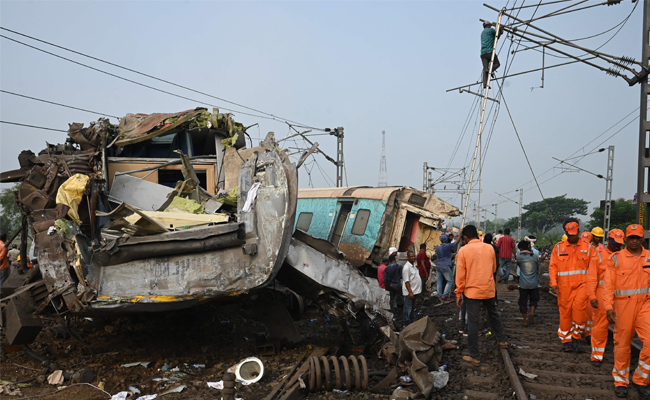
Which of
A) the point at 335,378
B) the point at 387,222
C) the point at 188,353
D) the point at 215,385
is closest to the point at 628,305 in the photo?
the point at 335,378

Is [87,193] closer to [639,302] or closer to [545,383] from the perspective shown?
[545,383]

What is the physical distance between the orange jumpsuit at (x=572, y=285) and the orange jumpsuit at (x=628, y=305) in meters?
1.25

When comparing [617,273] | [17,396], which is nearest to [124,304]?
[17,396]

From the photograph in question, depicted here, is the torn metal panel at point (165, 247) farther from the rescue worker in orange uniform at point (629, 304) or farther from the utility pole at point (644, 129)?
the utility pole at point (644, 129)

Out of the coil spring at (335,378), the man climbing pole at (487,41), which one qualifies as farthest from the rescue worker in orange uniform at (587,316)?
the man climbing pole at (487,41)

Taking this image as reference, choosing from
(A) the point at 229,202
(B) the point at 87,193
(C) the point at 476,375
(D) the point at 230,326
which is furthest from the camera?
(D) the point at 230,326

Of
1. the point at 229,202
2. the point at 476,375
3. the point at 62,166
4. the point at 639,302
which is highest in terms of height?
the point at 62,166

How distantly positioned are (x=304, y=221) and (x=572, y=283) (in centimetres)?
969

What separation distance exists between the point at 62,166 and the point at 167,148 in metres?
2.77

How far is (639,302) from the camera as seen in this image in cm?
443

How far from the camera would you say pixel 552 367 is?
5336 millimetres

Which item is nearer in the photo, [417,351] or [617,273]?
[617,273]

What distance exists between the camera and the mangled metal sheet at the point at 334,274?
603 cm

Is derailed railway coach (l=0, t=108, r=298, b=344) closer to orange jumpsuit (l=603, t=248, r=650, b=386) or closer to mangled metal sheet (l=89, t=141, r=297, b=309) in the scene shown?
mangled metal sheet (l=89, t=141, r=297, b=309)
